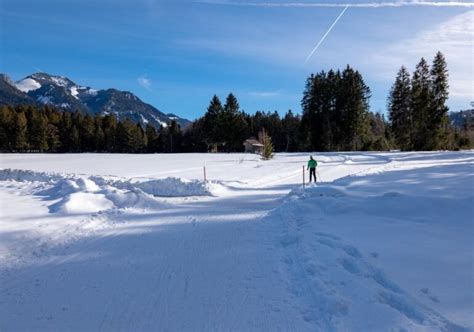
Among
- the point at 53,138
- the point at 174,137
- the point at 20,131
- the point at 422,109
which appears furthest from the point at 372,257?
the point at 174,137

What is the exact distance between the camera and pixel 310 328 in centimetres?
358

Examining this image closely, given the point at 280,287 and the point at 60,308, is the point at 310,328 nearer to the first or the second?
the point at 280,287

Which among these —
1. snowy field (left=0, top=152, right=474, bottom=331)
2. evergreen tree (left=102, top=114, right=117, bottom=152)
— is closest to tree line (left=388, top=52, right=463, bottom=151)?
snowy field (left=0, top=152, right=474, bottom=331)

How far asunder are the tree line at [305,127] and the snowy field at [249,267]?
38756mm

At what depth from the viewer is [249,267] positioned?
550cm

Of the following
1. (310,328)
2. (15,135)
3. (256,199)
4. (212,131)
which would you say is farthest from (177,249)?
(15,135)

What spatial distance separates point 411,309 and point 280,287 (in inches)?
65.1

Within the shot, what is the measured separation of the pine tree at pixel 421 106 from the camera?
159 feet

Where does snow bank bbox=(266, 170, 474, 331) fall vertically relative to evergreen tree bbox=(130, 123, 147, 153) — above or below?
below

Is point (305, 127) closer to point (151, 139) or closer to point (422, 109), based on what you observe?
point (422, 109)

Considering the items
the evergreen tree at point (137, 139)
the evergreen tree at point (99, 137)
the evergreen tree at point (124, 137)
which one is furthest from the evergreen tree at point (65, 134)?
the evergreen tree at point (137, 139)

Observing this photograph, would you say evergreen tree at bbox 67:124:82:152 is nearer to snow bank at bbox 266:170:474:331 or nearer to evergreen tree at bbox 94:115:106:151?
evergreen tree at bbox 94:115:106:151

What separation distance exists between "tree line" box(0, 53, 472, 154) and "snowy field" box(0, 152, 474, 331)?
127 ft

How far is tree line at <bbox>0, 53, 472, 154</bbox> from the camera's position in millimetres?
49906
